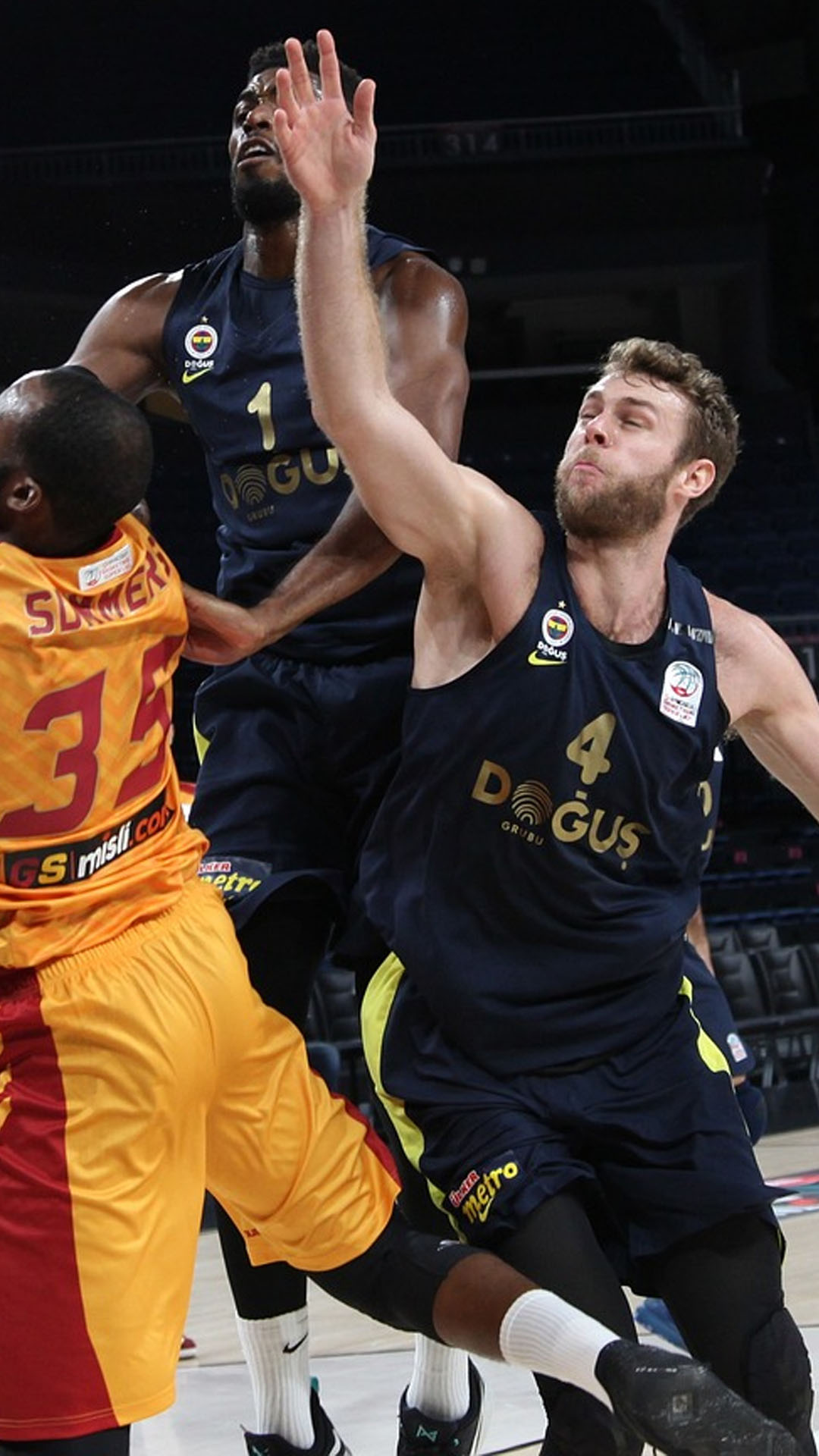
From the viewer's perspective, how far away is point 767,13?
1827 cm

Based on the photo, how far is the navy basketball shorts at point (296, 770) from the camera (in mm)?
3109

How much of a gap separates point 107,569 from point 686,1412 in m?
1.30

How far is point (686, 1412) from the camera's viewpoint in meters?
2.20

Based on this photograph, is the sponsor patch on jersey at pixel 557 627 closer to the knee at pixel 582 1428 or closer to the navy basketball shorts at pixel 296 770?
the navy basketball shorts at pixel 296 770

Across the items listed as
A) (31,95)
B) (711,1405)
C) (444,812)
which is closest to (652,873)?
(444,812)

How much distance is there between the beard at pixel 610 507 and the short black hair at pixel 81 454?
2.26ft

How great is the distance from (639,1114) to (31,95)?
17.1 meters

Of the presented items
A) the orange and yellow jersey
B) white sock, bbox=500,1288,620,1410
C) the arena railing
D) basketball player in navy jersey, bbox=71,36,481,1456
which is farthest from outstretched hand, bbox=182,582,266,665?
the arena railing

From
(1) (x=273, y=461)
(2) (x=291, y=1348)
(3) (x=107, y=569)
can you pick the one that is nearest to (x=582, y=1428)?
(2) (x=291, y=1348)

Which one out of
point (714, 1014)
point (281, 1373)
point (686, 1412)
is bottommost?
point (281, 1373)

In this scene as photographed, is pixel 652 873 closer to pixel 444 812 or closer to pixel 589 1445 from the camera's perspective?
pixel 444 812

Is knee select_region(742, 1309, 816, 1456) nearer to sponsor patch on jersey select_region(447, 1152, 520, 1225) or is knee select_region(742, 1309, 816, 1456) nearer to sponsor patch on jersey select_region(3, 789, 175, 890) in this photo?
sponsor patch on jersey select_region(447, 1152, 520, 1225)

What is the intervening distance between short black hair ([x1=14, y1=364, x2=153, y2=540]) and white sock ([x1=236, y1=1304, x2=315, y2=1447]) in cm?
143

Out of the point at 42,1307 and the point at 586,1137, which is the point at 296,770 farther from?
the point at 42,1307
